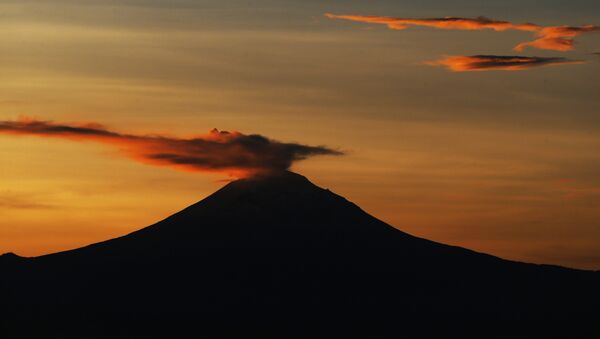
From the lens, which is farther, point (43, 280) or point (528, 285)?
point (528, 285)

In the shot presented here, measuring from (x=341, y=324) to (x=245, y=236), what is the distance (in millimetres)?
16284

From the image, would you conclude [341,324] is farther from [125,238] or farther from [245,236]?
[125,238]

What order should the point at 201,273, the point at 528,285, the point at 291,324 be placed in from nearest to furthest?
the point at 291,324, the point at 201,273, the point at 528,285

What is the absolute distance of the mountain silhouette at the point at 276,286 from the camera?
133m

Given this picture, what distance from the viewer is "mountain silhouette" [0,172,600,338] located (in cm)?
13312

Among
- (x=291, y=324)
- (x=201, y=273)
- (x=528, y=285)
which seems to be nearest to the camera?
(x=291, y=324)

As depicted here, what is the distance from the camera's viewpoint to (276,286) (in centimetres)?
13888

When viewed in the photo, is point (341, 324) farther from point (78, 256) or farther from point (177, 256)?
point (78, 256)

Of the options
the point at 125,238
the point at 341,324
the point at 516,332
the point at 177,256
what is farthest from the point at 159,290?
the point at 516,332

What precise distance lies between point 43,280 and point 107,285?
10.2 m

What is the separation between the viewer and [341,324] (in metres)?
134

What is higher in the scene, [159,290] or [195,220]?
[195,220]

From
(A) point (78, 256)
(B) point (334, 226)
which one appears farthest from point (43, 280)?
(B) point (334, 226)

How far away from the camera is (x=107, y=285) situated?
13850 cm
